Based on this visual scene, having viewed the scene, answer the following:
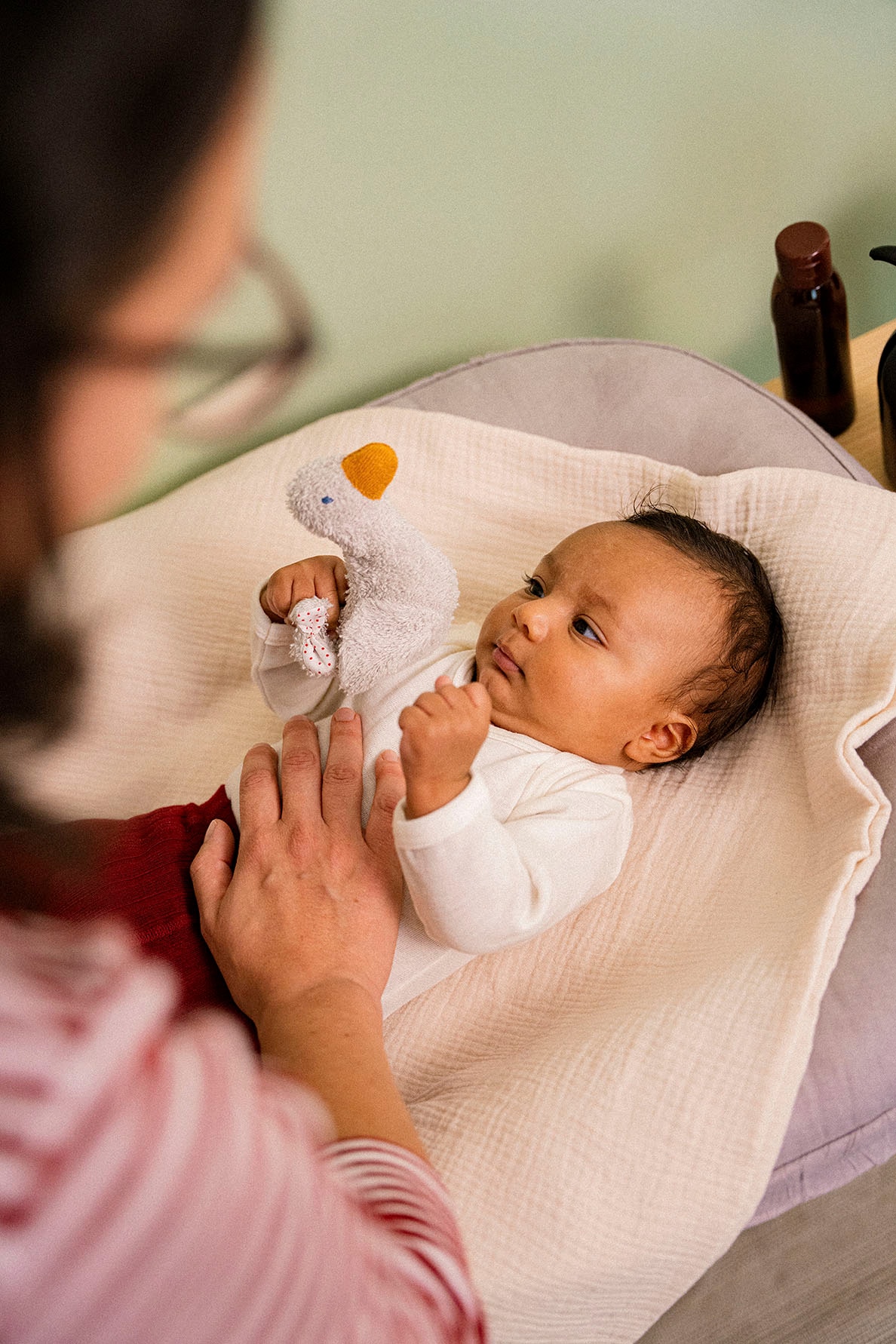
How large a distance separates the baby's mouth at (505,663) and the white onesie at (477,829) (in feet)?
0.21

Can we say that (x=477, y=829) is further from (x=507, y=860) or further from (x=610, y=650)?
(x=610, y=650)

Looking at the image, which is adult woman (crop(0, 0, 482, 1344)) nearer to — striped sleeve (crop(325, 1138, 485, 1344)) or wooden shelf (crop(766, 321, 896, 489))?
striped sleeve (crop(325, 1138, 485, 1344))

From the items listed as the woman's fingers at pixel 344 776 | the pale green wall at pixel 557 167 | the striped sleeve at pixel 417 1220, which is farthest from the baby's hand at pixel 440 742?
the pale green wall at pixel 557 167

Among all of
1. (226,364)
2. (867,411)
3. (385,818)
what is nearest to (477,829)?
(385,818)

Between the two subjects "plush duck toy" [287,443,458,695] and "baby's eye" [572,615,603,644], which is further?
"baby's eye" [572,615,603,644]

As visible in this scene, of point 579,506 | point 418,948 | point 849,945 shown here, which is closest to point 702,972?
point 849,945

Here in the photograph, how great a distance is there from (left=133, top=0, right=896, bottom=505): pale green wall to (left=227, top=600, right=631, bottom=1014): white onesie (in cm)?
49

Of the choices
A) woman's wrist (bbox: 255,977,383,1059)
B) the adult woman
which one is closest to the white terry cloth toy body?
woman's wrist (bbox: 255,977,383,1059)

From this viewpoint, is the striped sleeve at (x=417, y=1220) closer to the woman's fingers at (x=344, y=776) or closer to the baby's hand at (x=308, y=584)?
the woman's fingers at (x=344, y=776)

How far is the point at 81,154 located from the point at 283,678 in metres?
0.90

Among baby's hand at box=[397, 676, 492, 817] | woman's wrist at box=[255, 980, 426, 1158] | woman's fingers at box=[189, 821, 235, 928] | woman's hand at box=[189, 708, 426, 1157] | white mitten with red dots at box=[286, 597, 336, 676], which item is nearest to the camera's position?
woman's wrist at box=[255, 980, 426, 1158]

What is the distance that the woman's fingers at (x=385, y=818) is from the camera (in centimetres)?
99

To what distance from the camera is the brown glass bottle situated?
1324 mm

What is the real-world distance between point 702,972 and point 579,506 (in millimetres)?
621
